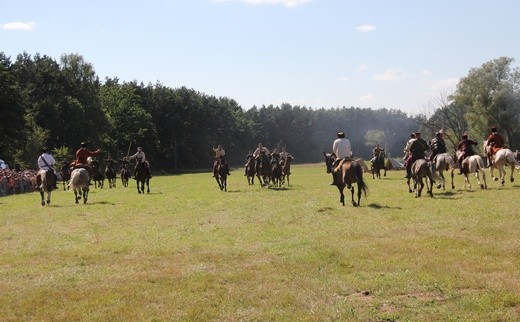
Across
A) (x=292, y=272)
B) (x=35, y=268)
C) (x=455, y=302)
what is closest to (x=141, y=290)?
(x=292, y=272)

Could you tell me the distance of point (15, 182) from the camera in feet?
140

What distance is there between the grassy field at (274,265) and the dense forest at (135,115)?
35.5 m

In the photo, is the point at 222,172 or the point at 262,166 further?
the point at 262,166

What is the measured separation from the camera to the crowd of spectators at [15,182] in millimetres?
40812

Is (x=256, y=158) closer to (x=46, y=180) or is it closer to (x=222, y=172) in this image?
(x=222, y=172)

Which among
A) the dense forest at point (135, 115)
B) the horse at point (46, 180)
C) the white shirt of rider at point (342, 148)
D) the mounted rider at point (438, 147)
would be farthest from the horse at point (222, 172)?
the dense forest at point (135, 115)

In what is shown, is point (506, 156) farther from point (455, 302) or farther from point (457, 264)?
point (455, 302)

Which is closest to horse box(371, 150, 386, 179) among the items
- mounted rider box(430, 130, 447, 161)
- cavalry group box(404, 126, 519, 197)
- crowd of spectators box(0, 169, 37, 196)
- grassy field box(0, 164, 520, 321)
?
cavalry group box(404, 126, 519, 197)

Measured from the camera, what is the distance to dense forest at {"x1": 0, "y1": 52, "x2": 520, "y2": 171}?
6506cm

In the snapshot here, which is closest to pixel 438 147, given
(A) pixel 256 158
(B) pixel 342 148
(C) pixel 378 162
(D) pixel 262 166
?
(B) pixel 342 148

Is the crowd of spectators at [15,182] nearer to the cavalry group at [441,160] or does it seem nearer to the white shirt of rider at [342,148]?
the white shirt of rider at [342,148]

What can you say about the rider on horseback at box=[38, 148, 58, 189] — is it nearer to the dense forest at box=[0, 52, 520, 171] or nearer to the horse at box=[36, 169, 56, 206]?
the horse at box=[36, 169, 56, 206]

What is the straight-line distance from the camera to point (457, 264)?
1061 cm

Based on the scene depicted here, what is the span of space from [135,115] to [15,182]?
5254 centimetres
